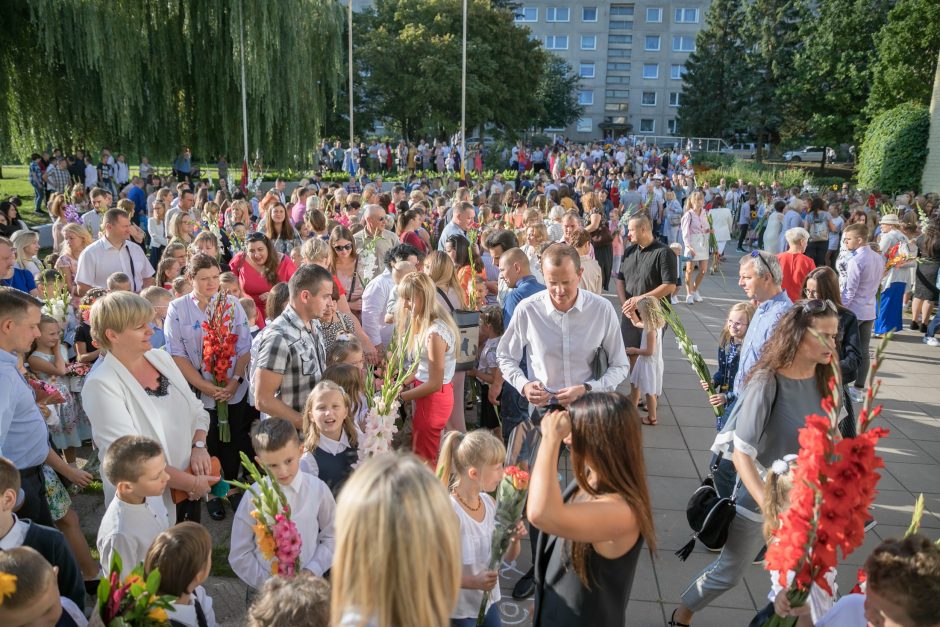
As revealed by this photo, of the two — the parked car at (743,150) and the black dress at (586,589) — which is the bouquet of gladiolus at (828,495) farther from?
the parked car at (743,150)

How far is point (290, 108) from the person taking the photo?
20.7 m

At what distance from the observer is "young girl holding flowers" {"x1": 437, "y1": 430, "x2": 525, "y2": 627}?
3.19 meters

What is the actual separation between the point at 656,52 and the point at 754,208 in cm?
5593

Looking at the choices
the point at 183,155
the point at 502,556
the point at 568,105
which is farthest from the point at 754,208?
the point at 568,105

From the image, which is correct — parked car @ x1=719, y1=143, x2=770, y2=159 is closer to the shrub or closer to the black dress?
the shrub

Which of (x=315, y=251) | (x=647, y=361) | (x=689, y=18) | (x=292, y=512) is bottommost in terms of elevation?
(x=647, y=361)

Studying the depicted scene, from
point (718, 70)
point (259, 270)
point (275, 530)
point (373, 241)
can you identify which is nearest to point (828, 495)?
point (275, 530)

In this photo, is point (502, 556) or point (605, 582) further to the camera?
point (502, 556)

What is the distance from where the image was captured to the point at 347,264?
23.0 ft

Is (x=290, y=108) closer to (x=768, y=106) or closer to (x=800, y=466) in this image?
(x=800, y=466)

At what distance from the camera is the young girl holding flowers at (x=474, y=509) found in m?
3.19

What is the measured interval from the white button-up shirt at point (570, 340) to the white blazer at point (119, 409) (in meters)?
2.18

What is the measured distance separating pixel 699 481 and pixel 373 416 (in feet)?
11.1

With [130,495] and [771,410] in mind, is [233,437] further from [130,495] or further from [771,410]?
[771,410]
